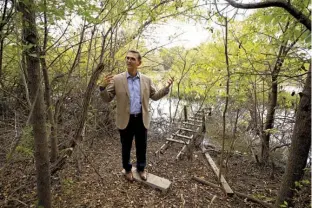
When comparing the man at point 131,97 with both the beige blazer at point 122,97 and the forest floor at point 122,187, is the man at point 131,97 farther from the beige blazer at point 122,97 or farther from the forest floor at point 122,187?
the forest floor at point 122,187

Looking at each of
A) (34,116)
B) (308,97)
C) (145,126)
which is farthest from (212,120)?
(34,116)

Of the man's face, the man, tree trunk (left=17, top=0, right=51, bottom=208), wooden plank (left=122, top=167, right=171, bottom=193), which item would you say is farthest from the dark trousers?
tree trunk (left=17, top=0, right=51, bottom=208)

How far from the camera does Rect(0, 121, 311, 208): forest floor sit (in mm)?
2296

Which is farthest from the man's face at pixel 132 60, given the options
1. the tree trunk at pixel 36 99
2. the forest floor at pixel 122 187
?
the forest floor at pixel 122 187

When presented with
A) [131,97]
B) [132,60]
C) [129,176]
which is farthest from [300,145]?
[129,176]

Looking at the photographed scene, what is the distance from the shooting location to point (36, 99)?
1.39m

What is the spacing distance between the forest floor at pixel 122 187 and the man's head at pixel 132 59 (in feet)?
3.93

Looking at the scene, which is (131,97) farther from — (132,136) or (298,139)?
(298,139)

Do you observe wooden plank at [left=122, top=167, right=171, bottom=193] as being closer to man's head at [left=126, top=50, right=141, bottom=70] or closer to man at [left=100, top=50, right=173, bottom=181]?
man at [left=100, top=50, right=173, bottom=181]

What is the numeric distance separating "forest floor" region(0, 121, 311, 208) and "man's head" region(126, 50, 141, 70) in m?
1.20

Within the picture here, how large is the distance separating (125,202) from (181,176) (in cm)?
126

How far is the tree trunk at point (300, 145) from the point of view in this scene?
154 centimetres

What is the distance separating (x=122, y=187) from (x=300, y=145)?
7.00 feet

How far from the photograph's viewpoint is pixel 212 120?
8641 millimetres
